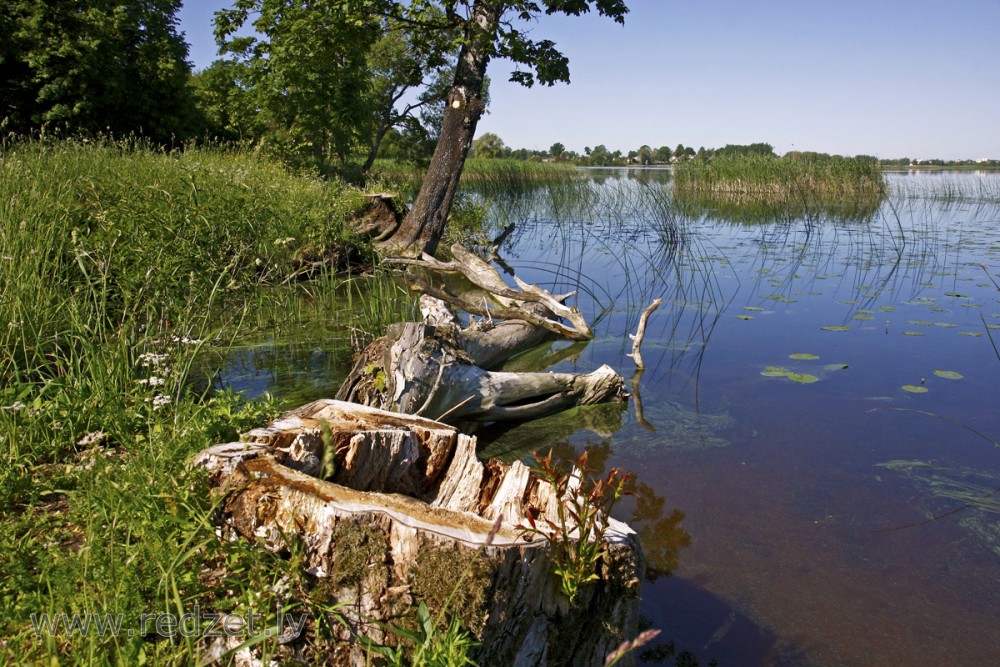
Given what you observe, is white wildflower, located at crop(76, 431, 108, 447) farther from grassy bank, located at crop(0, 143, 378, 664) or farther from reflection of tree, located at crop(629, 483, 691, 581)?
reflection of tree, located at crop(629, 483, 691, 581)

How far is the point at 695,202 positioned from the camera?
60.7ft

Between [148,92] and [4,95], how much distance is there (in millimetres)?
2873

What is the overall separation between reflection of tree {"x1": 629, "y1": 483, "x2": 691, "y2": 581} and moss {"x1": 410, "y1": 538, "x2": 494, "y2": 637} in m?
1.67

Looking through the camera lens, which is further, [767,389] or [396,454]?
[767,389]

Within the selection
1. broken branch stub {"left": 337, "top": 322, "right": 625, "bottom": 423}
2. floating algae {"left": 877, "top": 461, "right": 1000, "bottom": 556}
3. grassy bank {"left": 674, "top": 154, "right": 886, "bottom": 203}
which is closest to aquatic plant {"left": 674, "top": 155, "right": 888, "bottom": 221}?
grassy bank {"left": 674, "top": 154, "right": 886, "bottom": 203}

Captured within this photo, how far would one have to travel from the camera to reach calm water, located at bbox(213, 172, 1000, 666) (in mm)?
2895

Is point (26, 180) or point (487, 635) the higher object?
point (26, 180)

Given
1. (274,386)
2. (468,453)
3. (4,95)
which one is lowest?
(274,386)

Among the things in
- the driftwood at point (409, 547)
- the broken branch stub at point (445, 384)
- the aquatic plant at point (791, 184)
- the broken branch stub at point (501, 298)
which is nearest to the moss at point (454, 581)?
the driftwood at point (409, 547)

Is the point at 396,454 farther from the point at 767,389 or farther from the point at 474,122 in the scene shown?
the point at 474,122

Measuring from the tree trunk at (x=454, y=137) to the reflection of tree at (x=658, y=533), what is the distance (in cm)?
612

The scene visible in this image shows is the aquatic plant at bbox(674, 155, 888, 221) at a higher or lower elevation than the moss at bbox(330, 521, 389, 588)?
higher

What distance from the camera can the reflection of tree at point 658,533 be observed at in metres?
3.25

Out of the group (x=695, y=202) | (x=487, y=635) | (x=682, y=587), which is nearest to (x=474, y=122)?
(x=682, y=587)
